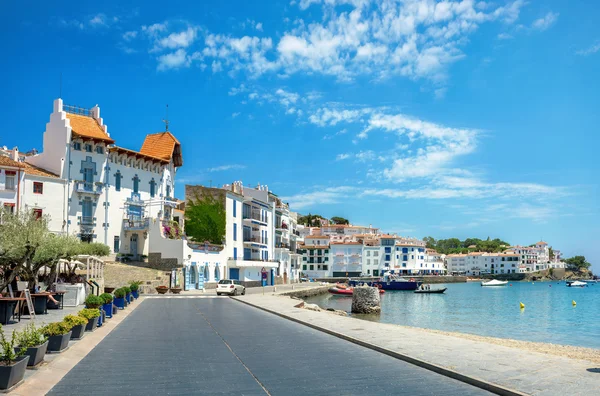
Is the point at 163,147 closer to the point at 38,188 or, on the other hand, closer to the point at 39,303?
the point at 38,188

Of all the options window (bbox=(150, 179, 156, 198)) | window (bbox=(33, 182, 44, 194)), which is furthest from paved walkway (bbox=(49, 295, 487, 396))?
window (bbox=(150, 179, 156, 198))

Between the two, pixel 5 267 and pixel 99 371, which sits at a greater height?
pixel 5 267

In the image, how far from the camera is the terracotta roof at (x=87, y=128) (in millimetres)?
57409

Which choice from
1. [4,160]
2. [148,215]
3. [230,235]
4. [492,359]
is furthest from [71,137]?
[492,359]

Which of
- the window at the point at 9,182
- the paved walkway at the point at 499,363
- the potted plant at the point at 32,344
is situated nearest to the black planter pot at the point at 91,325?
the potted plant at the point at 32,344

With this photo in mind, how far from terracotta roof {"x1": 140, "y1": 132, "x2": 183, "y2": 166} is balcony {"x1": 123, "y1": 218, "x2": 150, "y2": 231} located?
10509mm

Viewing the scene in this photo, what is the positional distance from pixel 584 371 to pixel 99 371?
1040 cm

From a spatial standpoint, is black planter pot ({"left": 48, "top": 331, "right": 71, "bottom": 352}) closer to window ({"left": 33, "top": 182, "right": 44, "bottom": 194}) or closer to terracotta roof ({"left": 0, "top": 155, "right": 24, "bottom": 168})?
terracotta roof ({"left": 0, "top": 155, "right": 24, "bottom": 168})

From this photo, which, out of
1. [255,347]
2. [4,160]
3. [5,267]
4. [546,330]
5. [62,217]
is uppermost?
[4,160]

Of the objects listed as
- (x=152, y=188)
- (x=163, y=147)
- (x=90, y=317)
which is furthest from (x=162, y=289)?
(x=90, y=317)

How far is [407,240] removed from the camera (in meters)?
169

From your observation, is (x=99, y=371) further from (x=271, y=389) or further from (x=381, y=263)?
(x=381, y=263)

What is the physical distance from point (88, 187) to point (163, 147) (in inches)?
573

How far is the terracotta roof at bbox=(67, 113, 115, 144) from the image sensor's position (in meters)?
57.4
